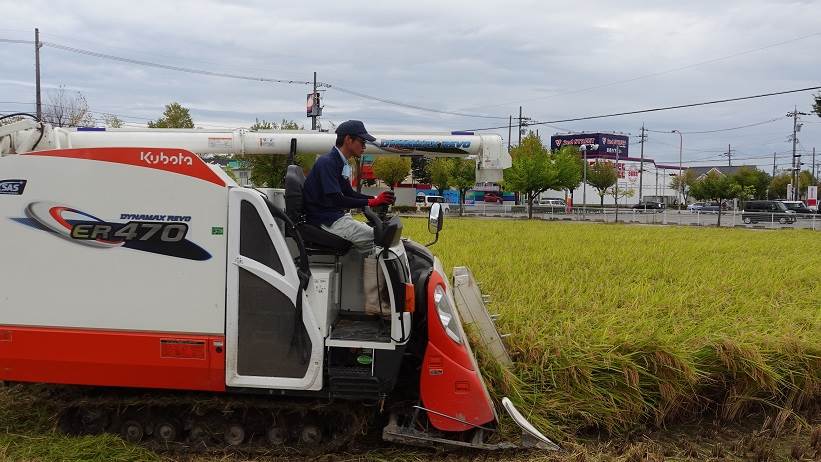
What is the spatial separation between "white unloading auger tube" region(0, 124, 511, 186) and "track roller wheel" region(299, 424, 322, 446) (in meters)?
2.25

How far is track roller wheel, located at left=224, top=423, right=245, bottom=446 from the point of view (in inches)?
187

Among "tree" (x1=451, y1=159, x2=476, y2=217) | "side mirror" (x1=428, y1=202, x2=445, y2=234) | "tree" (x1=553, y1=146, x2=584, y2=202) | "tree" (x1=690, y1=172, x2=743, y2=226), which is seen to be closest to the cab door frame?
"side mirror" (x1=428, y1=202, x2=445, y2=234)

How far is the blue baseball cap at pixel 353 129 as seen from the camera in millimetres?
4855

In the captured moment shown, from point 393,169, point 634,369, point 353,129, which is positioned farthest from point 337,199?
point 393,169

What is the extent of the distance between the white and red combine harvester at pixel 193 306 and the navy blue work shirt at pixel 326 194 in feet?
0.30

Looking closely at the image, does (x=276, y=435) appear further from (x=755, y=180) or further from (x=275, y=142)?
(x=755, y=180)

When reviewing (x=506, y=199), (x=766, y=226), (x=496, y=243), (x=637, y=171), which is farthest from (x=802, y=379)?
(x=637, y=171)

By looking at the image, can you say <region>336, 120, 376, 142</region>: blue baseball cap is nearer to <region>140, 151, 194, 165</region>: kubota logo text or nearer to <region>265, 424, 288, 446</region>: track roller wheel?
<region>140, 151, 194, 165</region>: kubota logo text

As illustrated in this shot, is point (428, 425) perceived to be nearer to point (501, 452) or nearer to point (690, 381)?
point (501, 452)

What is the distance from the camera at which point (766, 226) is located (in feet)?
120

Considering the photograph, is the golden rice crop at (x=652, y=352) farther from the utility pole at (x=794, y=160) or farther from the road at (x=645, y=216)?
the utility pole at (x=794, y=160)

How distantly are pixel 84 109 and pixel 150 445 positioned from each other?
33.3 metres

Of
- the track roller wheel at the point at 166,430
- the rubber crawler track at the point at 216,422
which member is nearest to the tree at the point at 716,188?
the rubber crawler track at the point at 216,422

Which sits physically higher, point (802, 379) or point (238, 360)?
point (238, 360)
